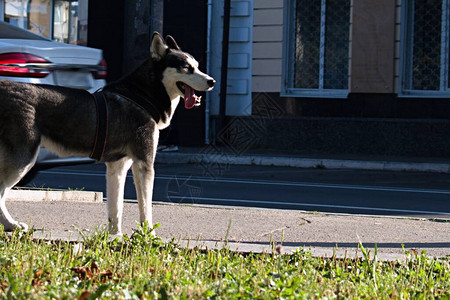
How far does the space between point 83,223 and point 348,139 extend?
36.7 ft

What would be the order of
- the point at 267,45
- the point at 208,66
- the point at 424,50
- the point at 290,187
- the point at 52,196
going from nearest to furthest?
the point at 52,196 → the point at 290,187 → the point at 424,50 → the point at 267,45 → the point at 208,66

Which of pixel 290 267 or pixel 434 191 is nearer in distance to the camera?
pixel 290 267

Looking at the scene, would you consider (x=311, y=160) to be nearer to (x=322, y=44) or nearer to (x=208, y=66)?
(x=322, y=44)

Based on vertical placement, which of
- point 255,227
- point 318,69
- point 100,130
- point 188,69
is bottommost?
point 255,227

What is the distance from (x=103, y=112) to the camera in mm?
6062

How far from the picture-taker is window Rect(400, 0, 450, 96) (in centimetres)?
1773

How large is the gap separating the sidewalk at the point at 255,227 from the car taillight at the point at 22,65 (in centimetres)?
120

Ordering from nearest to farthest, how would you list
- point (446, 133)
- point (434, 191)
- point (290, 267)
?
point (290, 267)
point (434, 191)
point (446, 133)

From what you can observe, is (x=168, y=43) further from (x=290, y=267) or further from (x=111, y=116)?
(x=290, y=267)

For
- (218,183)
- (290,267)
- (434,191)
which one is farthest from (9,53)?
(434,191)

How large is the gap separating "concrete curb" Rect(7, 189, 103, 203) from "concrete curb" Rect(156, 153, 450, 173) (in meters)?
7.43

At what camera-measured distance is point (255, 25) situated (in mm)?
19062

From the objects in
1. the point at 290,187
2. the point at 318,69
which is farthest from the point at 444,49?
the point at 290,187

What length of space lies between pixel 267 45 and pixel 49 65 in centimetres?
1143
